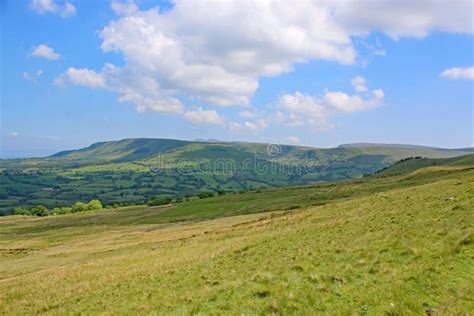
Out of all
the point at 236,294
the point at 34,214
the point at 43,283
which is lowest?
the point at 34,214

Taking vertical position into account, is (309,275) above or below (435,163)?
below

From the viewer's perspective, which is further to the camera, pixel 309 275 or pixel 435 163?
pixel 435 163

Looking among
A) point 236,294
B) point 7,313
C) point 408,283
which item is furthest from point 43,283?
point 408,283

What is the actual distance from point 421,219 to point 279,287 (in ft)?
49.4

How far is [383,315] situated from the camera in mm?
12141

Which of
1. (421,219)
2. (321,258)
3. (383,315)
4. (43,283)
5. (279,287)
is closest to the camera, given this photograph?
(383,315)

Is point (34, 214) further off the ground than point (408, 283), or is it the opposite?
point (408, 283)

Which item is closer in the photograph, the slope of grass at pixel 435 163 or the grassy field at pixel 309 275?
the grassy field at pixel 309 275

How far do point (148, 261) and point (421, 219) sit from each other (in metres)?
20.7

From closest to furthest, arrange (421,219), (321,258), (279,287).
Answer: (279,287)
(321,258)
(421,219)

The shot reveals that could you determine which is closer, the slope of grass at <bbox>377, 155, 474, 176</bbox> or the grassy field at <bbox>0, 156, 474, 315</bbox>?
the grassy field at <bbox>0, 156, 474, 315</bbox>

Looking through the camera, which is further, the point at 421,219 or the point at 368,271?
the point at 421,219

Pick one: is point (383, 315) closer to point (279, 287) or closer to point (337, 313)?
point (337, 313)

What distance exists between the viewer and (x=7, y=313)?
21.2m
